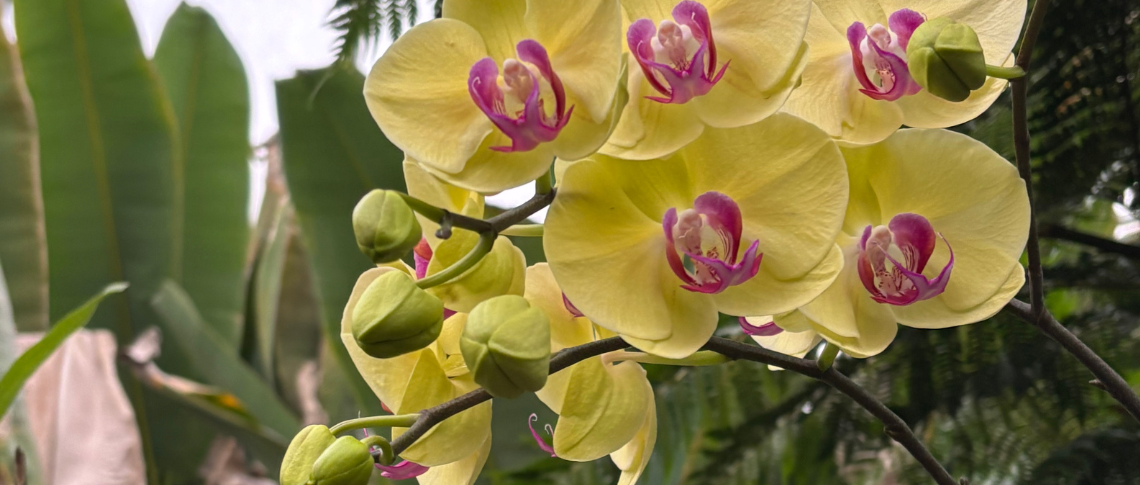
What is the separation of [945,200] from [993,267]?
31mm

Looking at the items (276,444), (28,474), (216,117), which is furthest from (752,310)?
(216,117)

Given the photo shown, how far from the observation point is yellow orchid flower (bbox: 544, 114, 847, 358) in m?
0.28

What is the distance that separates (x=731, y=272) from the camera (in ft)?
0.87

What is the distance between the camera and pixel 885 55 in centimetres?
30

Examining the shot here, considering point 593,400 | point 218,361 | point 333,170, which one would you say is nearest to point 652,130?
point 593,400

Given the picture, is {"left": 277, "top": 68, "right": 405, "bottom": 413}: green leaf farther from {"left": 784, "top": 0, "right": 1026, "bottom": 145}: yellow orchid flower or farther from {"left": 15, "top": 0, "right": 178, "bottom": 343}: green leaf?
{"left": 784, "top": 0, "right": 1026, "bottom": 145}: yellow orchid flower

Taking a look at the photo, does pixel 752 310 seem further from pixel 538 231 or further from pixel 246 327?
pixel 246 327

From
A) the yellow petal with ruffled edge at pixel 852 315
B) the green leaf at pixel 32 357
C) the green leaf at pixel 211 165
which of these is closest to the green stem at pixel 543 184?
the yellow petal with ruffled edge at pixel 852 315

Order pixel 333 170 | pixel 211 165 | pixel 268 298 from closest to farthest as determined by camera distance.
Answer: pixel 333 170
pixel 211 165
pixel 268 298

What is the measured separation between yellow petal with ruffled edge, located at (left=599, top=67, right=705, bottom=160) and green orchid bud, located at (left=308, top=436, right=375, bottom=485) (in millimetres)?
131

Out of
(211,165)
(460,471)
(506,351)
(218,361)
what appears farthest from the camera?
(211,165)

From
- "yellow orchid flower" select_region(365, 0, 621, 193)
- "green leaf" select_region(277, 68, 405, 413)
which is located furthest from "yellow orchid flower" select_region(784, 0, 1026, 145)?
"green leaf" select_region(277, 68, 405, 413)

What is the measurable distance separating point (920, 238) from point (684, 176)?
3.5 inches

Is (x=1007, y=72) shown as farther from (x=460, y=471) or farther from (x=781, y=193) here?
(x=460, y=471)
